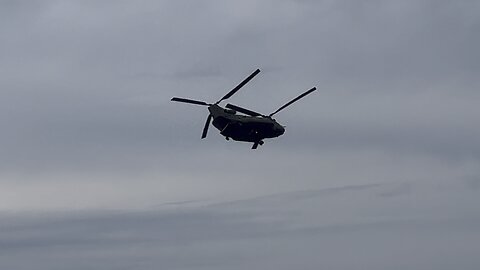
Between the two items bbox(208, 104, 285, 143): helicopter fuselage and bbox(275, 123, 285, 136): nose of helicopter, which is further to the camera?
bbox(275, 123, 285, 136): nose of helicopter

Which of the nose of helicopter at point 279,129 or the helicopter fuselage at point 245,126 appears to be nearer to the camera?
the helicopter fuselage at point 245,126

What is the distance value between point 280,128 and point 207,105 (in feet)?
33.8

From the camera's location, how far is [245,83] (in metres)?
97.1

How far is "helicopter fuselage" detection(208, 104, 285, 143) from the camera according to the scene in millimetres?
100744

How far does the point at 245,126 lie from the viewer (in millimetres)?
100875

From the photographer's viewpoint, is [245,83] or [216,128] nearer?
[245,83]

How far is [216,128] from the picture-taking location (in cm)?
10375

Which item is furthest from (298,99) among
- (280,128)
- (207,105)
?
(207,105)

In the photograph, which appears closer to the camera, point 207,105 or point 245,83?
point 245,83

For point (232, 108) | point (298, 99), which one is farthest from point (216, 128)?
point (298, 99)

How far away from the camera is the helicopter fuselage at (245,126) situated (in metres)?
101

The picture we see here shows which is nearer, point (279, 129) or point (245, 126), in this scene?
point (245, 126)

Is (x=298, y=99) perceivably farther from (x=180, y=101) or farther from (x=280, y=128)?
(x=180, y=101)

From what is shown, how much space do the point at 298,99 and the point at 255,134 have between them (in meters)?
6.88
